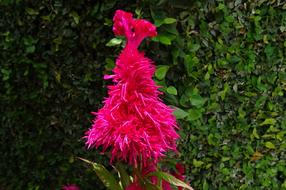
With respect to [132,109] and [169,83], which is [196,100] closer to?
[169,83]

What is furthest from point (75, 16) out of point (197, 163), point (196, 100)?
point (197, 163)

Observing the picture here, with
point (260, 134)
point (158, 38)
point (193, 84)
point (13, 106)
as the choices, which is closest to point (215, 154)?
point (260, 134)

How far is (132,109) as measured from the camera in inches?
63.7

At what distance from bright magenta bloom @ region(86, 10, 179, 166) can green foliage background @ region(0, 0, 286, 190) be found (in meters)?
0.67

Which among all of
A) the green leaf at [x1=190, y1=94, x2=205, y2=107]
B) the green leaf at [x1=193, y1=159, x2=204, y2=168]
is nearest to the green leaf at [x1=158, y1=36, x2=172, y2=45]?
the green leaf at [x1=190, y1=94, x2=205, y2=107]

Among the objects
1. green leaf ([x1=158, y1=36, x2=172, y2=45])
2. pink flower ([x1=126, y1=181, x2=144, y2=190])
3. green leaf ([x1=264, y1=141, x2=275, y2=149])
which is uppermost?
green leaf ([x1=158, y1=36, x2=172, y2=45])

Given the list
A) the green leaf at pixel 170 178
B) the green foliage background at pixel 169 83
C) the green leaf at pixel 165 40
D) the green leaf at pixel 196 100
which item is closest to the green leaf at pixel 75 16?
the green foliage background at pixel 169 83

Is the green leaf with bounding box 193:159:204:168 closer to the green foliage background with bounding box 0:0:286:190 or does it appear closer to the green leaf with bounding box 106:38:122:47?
the green foliage background with bounding box 0:0:286:190

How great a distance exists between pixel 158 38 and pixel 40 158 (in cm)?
133

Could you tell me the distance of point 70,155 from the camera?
290 cm

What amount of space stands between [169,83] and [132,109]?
910mm

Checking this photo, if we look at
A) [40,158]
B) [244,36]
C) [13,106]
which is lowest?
[40,158]

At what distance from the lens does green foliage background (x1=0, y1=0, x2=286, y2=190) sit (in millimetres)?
2469

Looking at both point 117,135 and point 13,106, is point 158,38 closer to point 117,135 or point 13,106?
point 117,135
